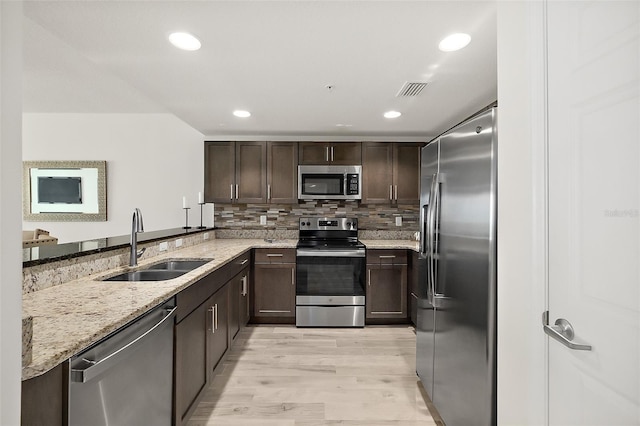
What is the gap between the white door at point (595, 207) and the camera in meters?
0.81

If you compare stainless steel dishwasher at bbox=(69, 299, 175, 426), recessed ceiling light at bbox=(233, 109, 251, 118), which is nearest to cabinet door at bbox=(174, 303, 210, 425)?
stainless steel dishwasher at bbox=(69, 299, 175, 426)

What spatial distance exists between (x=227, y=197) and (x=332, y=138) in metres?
1.57

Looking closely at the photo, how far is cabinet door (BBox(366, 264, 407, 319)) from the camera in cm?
387

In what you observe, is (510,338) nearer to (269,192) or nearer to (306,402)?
(306,402)

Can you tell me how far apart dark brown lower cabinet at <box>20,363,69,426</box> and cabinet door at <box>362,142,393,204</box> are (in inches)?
141

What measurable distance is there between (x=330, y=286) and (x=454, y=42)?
272 centimetres

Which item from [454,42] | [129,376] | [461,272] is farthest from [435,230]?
[129,376]

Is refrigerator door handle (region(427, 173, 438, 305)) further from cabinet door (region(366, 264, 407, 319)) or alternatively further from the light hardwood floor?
cabinet door (region(366, 264, 407, 319))

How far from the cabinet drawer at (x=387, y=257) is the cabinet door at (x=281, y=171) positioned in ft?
3.84

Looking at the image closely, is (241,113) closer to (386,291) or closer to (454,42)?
(454,42)

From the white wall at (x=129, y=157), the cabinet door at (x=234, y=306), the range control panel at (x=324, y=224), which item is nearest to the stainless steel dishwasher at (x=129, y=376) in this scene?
the cabinet door at (x=234, y=306)

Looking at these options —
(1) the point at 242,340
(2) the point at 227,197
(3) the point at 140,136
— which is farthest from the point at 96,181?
(1) the point at 242,340

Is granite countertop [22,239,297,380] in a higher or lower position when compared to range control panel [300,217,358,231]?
lower

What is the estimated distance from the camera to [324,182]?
4.20 m
